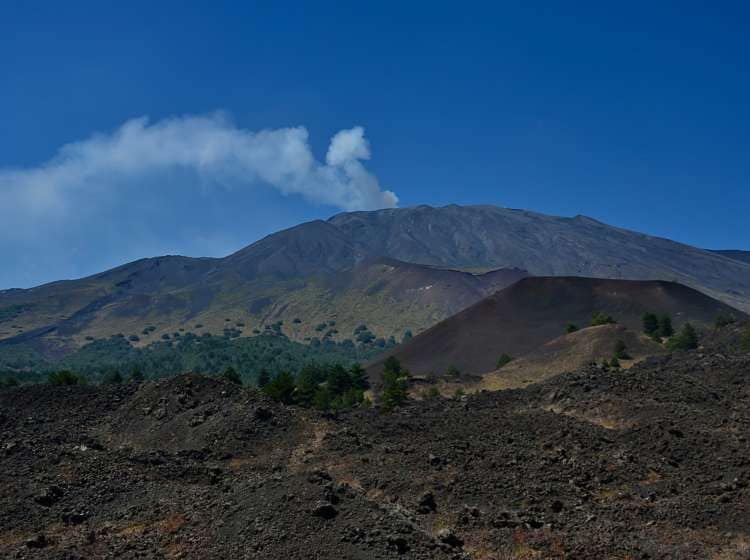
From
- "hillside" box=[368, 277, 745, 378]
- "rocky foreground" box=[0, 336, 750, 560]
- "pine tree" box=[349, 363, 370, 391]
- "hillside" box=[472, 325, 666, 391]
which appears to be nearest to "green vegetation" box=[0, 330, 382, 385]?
"hillside" box=[368, 277, 745, 378]

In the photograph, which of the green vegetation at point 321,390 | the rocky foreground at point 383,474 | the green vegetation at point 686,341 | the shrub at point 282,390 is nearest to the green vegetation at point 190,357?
the green vegetation at point 321,390

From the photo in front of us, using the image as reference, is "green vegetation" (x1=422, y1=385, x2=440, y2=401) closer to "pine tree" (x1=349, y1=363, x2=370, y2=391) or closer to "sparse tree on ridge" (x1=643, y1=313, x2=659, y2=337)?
"pine tree" (x1=349, y1=363, x2=370, y2=391)

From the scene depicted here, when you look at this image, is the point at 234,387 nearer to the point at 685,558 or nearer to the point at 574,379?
the point at 574,379

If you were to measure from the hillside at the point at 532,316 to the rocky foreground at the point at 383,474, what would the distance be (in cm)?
4273

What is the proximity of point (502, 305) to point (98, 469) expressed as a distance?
84663 millimetres

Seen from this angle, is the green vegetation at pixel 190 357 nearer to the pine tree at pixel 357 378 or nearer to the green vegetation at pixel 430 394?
the pine tree at pixel 357 378

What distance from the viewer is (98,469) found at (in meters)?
23.8

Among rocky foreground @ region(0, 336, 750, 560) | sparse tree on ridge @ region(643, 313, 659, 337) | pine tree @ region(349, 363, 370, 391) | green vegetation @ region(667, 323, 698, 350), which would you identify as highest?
sparse tree on ridge @ region(643, 313, 659, 337)

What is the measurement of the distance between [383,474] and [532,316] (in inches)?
3075

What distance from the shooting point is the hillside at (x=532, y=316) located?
85.7 meters

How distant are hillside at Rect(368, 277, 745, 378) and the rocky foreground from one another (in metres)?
42.7

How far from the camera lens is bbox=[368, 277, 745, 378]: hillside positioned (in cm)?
8569

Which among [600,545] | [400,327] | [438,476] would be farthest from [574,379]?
[400,327]

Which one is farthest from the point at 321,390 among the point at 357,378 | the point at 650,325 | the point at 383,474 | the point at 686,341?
the point at 650,325
